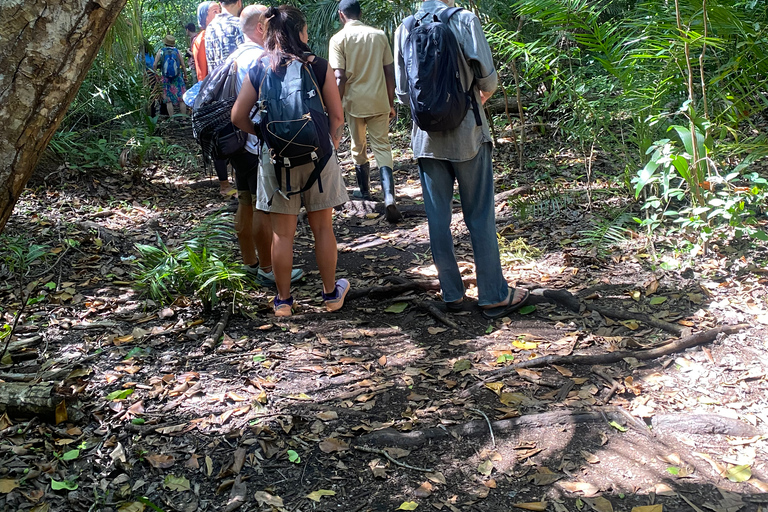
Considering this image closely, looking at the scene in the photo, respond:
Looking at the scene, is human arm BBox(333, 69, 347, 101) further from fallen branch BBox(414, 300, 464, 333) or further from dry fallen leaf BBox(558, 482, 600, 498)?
dry fallen leaf BBox(558, 482, 600, 498)

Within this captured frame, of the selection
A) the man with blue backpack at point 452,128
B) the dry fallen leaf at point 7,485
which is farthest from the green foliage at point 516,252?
the dry fallen leaf at point 7,485

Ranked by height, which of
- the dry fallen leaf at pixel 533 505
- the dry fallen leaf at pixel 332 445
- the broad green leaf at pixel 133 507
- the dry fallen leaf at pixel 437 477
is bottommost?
the dry fallen leaf at pixel 533 505

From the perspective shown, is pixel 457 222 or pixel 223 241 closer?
pixel 223 241

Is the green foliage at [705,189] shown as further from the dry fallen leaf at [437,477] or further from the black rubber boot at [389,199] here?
the black rubber boot at [389,199]

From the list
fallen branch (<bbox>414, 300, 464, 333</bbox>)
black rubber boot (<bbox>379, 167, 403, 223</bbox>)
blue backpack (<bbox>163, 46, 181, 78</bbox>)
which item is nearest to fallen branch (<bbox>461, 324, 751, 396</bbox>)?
fallen branch (<bbox>414, 300, 464, 333</bbox>)

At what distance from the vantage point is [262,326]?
3977 millimetres

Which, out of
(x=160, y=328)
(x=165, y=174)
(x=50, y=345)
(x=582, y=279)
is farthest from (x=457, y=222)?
(x=165, y=174)

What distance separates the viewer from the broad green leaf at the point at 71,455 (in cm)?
268

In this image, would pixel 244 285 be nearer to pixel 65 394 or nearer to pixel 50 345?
pixel 50 345

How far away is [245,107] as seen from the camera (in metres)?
3.74

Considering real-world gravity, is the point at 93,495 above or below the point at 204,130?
below

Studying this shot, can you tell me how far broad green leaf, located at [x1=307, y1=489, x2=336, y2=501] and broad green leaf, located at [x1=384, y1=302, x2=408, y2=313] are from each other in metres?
1.85

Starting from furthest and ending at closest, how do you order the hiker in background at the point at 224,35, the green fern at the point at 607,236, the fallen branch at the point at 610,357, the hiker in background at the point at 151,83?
1. the hiker in background at the point at 151,83
2. the hiker in background at the point at 224,35
3. the green fern at the point at 607,236
4. the fallen branch at the point at 610,357

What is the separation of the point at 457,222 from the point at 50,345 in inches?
143
